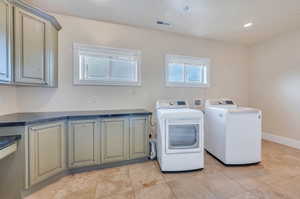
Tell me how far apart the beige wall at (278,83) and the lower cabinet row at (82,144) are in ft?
11.3

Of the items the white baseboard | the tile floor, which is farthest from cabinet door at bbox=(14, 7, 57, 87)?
the white baseboard

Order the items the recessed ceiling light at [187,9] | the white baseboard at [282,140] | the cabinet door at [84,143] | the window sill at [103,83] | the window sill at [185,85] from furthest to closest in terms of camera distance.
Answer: the window sill at [185,85], the white baseboard at [282,140], the window sill at [103,83], the recessed ceiling light at [187,9], the cabinet door at [84,143]

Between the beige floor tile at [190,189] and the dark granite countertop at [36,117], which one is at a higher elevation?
the dark granite countertop at [36,117]

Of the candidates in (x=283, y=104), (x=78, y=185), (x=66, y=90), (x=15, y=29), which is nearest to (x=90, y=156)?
(x=78, y=185)

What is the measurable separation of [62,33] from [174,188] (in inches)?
124

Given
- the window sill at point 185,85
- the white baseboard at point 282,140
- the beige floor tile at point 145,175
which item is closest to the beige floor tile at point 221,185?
the beige floor tile at point 145,175

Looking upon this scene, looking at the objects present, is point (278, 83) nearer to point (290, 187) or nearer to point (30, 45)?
point (290, 187)

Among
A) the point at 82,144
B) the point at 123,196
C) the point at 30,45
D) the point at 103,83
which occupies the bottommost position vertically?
the point at 123,196

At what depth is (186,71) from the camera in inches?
146

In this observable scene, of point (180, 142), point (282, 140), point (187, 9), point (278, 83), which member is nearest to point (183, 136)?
point (180, 142)

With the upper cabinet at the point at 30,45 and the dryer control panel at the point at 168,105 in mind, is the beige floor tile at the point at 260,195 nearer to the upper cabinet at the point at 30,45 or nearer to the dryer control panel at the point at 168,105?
the dryer control panel at the point at 168,105

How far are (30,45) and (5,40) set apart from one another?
0.29m

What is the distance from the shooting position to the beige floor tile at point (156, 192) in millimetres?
1788

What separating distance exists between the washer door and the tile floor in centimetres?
39
